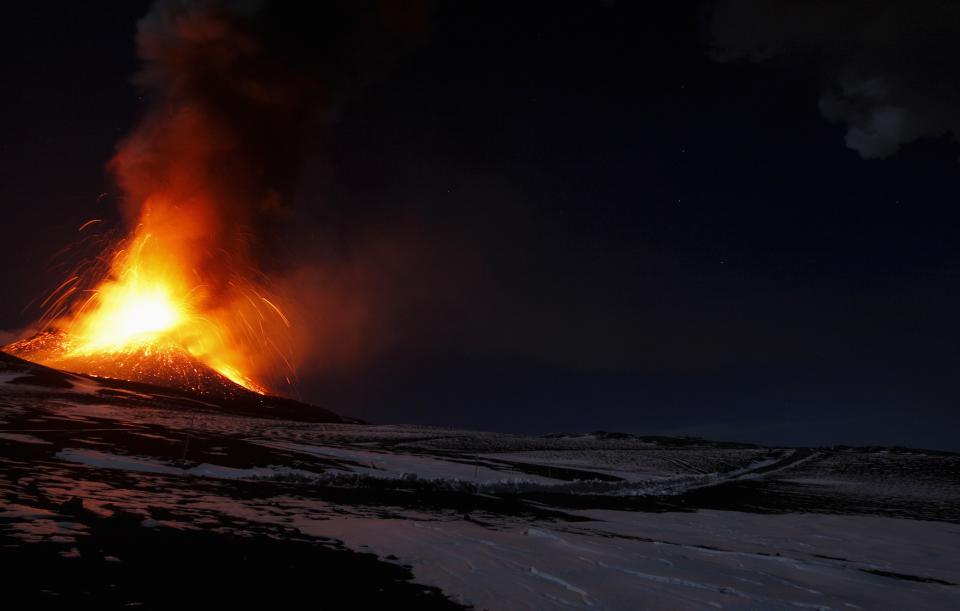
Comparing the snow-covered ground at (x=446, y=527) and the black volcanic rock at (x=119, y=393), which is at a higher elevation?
the black volcanic rock at (x=119, y=393)

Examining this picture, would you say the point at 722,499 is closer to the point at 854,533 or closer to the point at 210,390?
the point at 854,533

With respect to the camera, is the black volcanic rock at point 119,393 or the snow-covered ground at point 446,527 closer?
the snow-covered ground at point 446,527

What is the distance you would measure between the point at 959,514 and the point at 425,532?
2501 centimetres

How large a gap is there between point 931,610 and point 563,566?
5667 millimetres

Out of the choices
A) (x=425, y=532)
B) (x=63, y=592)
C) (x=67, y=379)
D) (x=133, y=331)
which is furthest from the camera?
(x=133, y=331)

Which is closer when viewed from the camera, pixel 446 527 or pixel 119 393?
pixel 446 527

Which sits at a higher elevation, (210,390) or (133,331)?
(133,331)

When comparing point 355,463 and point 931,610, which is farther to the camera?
point 355,463

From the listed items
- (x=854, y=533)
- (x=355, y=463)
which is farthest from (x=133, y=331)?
(x=854, y=533)

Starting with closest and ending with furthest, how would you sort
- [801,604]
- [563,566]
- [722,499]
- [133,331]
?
[801,604]
[563,566]
[722,499]
[133,331]

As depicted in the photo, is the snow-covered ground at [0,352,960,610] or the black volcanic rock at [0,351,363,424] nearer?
the snow-covered ground at [0,352,960,610]

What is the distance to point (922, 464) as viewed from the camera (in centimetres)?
5475

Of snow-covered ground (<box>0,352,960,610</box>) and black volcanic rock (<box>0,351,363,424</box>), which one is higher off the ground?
black volcanic rock (<box>0,351,363,424</box>)

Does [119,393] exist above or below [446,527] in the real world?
above
